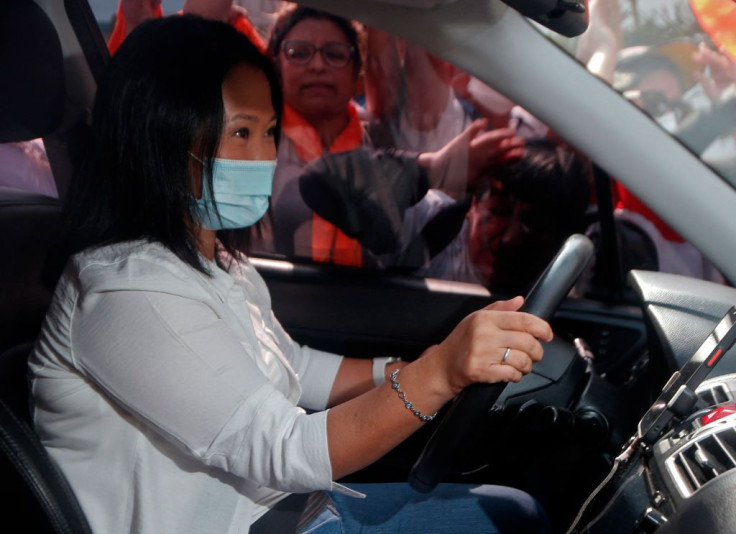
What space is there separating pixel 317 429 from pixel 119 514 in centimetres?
32

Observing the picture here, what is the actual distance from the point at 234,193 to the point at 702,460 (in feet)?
2.51

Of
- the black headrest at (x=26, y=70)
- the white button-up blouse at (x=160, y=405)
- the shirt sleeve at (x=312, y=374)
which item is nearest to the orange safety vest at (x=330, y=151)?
the shirt sleeve at (x=312, y=374)

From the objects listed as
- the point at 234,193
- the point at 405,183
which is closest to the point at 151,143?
the point at 234,193

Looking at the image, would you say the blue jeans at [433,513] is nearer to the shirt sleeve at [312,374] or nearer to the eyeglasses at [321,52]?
the shirt sleeve at [312,374]

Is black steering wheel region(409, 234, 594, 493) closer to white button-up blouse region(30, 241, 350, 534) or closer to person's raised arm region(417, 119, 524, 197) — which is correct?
white button-up blouse region(30, 241, 350, 534)

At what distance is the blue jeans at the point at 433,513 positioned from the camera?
1.36 metres

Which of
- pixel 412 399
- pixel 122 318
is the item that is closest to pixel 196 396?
pixel 122 318

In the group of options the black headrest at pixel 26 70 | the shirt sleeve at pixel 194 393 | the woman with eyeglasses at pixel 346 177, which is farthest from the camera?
the woman with eyeglasses at pixel 346 177

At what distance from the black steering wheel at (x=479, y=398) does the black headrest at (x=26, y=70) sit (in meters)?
0.91

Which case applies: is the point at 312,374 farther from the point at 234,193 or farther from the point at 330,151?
the point at 330,151

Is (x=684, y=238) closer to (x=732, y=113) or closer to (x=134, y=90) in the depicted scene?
(x=732, y=113)

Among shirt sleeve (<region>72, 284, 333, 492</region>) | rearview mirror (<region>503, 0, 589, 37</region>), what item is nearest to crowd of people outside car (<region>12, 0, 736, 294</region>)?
rearview mirror (<region>503, 0, 589, 37</region>)

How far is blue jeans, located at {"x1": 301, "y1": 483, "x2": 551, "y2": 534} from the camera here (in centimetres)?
136

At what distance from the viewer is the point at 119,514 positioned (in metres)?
1.12
